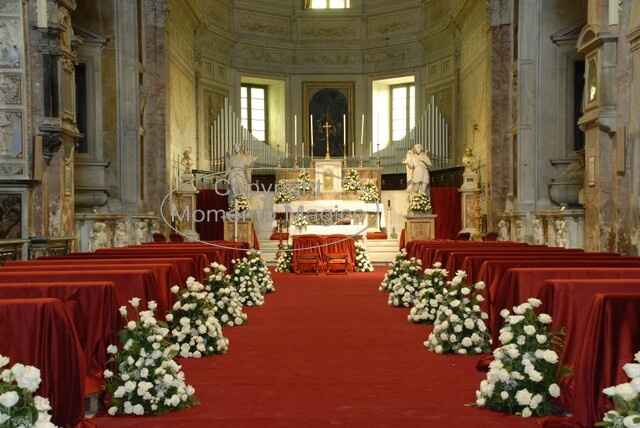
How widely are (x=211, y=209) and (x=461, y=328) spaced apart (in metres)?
14.4

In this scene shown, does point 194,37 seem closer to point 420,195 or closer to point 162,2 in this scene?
point 162,2

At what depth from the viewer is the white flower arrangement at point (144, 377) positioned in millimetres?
4902

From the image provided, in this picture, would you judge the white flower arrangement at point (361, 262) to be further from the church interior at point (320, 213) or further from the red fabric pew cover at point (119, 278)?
the red fabric pew cover at point (119, 278)

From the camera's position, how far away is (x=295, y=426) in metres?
4.49

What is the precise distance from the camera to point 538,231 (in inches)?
557

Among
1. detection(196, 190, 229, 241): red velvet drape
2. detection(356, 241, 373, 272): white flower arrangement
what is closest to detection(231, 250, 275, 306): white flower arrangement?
detection(356, 241, 373, 272): white flower arrangement

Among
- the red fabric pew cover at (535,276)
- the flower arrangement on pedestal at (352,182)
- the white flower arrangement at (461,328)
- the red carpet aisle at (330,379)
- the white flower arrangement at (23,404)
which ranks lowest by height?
the red carpet aisle at (330,379)

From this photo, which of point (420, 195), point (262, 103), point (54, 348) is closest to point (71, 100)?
point (54, 348)

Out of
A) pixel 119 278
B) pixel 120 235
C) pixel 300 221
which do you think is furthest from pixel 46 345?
pixel 300 221

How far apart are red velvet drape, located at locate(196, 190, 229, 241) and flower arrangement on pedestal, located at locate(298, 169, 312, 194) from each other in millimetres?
2066

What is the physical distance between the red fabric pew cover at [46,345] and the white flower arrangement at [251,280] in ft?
21.3

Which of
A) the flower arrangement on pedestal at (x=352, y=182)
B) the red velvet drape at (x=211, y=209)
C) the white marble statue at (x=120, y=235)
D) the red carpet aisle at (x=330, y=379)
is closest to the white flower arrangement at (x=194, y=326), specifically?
the red carpet aisle at (x=330, y=379)

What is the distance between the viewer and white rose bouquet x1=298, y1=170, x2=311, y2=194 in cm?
2038

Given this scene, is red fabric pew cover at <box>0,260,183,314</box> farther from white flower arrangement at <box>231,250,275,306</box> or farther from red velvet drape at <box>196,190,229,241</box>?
red velvet drape at <box>196,190,229,241</box>
